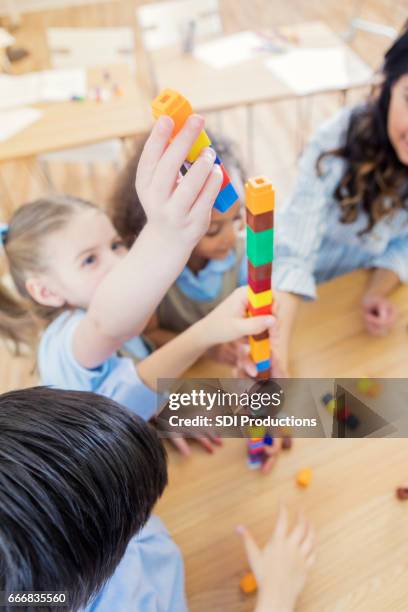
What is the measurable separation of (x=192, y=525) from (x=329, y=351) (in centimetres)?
41

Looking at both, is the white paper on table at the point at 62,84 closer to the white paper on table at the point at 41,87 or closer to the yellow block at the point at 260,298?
the white paper on table at the point at 41,87

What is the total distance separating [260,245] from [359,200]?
78 cm

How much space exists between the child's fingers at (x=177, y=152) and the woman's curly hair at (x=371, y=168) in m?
0.80

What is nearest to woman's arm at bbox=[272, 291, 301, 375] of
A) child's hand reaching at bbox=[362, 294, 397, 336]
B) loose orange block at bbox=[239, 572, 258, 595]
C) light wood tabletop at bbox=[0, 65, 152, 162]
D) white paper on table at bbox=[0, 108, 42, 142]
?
child's hand reaching at bbox=[362, 294, 397, 336]

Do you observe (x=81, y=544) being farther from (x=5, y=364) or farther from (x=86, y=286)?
(x=5, y=364)

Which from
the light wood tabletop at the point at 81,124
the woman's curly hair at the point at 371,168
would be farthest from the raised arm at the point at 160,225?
the light wood tabletop at the point at 81,124

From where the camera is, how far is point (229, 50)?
2.21m

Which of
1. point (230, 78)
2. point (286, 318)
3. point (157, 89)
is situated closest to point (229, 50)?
point (230, 78)

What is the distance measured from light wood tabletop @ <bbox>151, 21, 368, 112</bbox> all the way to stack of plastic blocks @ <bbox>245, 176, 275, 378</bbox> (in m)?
1.56

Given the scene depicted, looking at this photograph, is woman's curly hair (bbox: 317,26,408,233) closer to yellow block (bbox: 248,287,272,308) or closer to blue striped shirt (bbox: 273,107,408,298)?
blue striped shirt (bbox: 273,107,408,298)

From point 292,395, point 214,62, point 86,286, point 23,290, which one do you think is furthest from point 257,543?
point 214,62

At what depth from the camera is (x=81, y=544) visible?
433mm

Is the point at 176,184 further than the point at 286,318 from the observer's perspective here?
No

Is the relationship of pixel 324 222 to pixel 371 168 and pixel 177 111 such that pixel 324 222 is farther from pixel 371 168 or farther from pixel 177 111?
pixel 177 111
